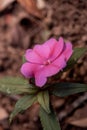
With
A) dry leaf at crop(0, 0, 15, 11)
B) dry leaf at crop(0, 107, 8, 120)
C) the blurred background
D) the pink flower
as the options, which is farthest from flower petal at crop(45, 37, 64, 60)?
dry leaf at crop(0, 0, 15, 11)

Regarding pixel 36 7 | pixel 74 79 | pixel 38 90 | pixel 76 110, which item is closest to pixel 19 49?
pixel 36 7

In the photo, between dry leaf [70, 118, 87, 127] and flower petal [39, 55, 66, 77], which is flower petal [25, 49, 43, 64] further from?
dry leaf [70, 118, 87, 127]

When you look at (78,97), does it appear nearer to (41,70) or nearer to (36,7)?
(41,70)

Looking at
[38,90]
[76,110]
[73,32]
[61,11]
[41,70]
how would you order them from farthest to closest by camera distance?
1. [61,11]
2. [73,32]
3. [76,110]
4. [38,90]
5. [41,70]

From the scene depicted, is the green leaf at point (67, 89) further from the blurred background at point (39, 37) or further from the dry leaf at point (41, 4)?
the dry leaf at point (41, 4)

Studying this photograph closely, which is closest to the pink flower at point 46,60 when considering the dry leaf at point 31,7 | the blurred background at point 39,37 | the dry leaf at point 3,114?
the blurred background at point 39,37

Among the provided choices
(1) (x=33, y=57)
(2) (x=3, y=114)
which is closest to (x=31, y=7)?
(2) (x=3, y=114)
